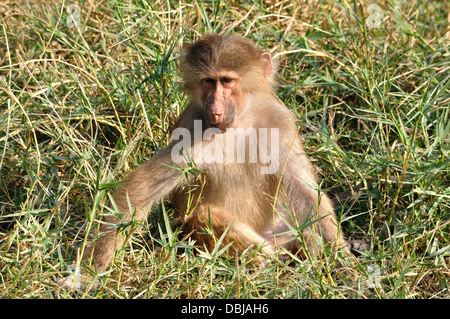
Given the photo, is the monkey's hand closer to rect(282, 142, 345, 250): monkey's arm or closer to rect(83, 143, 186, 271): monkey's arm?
rect(83, 143, 186, 271): monkey's arm

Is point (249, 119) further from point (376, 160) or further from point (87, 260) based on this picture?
point (87, 260)

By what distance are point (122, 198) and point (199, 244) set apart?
1.72 ft

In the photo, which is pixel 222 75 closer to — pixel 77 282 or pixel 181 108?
pixel 181 108

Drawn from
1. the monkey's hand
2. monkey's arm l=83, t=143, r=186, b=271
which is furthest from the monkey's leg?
the monkey's hand

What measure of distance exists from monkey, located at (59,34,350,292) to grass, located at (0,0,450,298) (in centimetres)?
18

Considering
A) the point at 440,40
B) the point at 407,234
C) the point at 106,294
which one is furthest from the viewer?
the point at 440,40

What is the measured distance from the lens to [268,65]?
14.3 ft

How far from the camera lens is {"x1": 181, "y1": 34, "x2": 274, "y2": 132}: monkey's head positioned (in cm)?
399

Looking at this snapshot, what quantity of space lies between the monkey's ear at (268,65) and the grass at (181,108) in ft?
1.90

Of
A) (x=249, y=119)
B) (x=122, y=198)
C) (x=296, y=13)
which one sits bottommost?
(x=122, y=198)

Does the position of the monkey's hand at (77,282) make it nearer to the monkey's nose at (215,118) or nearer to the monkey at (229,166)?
the monkey at (229,166)

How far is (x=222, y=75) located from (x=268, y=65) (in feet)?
1.42

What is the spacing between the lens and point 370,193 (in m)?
4.38

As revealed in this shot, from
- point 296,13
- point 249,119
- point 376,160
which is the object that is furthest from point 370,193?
point 296,13
